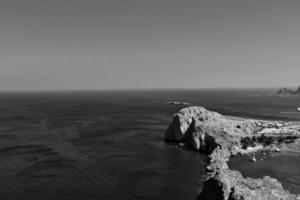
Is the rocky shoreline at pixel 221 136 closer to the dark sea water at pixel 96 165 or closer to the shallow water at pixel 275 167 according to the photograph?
the shallow water at pixel 275 167

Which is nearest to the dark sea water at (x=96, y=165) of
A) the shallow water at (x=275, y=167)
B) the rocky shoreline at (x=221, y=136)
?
the rocky shoreline at (x=221, y=136)

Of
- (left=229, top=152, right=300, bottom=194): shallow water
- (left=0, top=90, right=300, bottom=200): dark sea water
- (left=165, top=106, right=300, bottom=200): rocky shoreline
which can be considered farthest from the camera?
(left=165, top=106, right=300, bottom=200): rocky shoreline

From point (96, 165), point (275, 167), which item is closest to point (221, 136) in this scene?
point (275, 167)

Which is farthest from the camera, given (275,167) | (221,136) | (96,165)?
(221,136)

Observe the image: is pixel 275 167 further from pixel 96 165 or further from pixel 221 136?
pixel 96 165

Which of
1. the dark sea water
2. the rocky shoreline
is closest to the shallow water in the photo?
the rocky shoreline

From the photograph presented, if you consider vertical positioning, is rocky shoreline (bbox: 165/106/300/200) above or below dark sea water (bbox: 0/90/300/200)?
above

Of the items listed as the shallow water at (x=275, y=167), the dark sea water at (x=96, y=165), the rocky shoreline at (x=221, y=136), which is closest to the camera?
the dark sea water at (x=96, y=165)

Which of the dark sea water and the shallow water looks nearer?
the dark sea water

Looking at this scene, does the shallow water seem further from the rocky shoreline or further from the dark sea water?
the dark sea water
